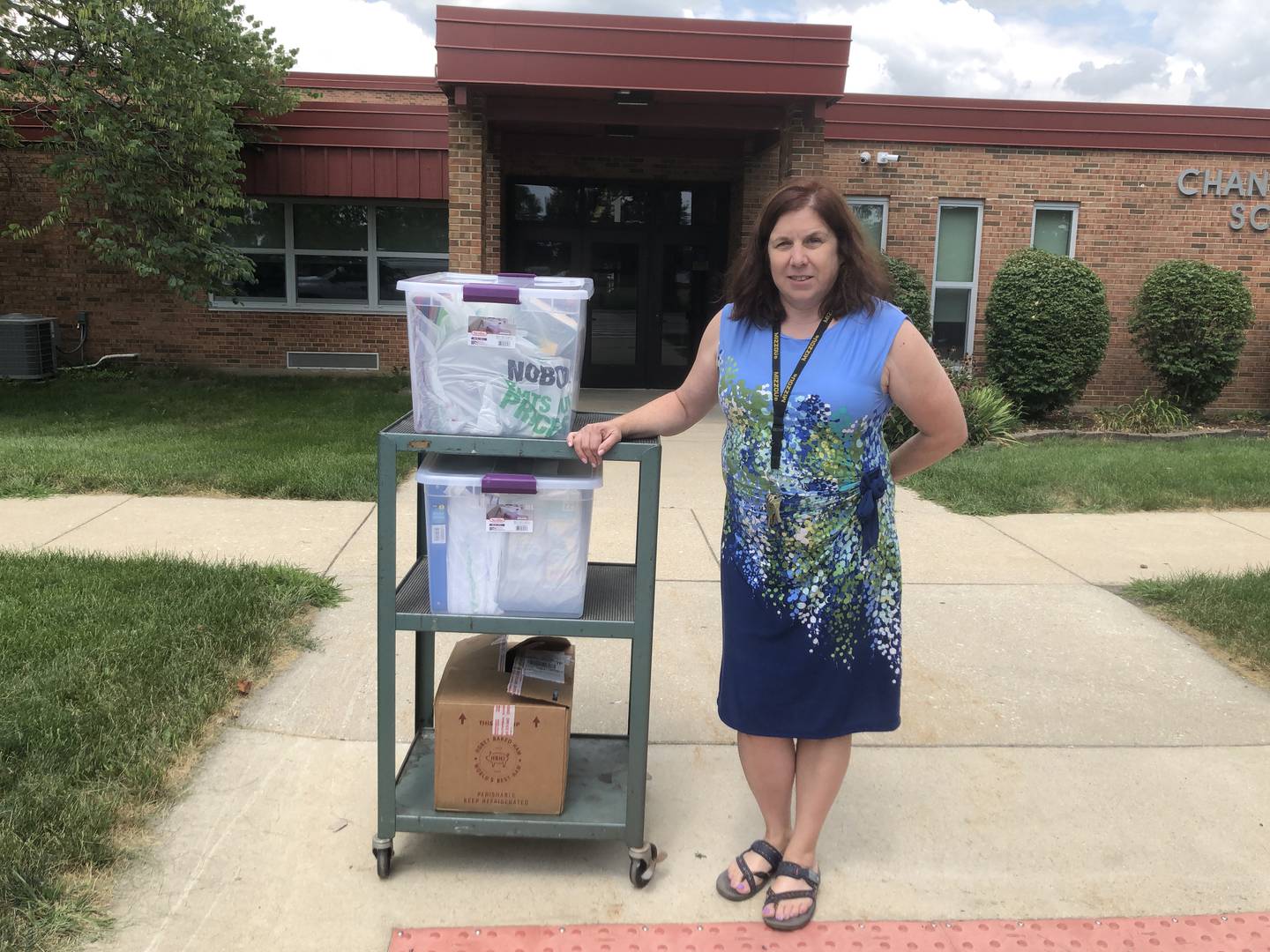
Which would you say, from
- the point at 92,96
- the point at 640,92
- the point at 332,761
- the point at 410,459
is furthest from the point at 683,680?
the point at 92,96

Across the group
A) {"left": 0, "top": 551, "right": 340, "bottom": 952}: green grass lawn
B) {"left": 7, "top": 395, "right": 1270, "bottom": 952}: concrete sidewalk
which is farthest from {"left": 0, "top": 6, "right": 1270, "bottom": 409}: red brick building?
{"left": 7, "top": 395, "right": 1270, "bottom": 952}: concrete sidewalk

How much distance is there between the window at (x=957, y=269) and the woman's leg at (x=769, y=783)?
10.7 meters

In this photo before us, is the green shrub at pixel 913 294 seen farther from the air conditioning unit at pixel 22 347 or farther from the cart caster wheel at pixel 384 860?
the air conditioning unit at pixel 22 347

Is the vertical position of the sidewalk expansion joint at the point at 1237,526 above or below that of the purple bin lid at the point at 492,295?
below

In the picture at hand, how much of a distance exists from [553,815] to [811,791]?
69 centimetres

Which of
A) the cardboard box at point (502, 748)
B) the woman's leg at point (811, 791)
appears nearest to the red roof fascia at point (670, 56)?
the cardboard box at point (502, 748)

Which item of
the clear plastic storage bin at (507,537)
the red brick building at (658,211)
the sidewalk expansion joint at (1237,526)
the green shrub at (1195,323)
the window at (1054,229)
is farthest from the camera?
the window at (1054,229)

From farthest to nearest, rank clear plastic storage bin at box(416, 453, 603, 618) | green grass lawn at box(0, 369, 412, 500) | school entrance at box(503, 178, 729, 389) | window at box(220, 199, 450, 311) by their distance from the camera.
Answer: window at box(220, 199, 450, 311)
school entrance at box(503, 178, 729, 389)
green grass lawn at box(0, 369, 412, 500)
clear plastic storage bin at box(416, 453, 603, 618)

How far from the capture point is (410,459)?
309 inches

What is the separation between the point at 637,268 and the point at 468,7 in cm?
481

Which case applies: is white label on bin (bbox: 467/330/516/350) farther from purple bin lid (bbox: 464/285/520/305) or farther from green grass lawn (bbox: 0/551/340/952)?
green grass lawn (bbox: 0/551/340/952)

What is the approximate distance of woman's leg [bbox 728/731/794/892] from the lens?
8.77 ft

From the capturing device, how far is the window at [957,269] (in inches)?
503

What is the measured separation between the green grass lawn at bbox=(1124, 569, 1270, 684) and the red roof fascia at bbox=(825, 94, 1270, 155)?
8.31 metres
